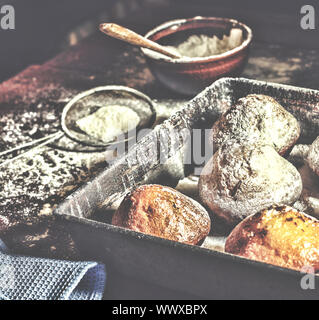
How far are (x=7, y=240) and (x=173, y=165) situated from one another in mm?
440

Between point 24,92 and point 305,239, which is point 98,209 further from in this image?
point 24,92

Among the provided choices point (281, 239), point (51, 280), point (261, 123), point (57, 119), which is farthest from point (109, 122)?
point (281, 239)

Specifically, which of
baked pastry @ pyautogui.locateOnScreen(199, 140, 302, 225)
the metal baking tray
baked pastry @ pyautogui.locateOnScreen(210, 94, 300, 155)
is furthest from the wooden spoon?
baked pastry @ pyautogui.locateOnScreen(199, 140, 302, 225)

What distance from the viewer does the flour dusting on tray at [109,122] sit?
136cm

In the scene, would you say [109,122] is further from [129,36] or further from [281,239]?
[281,239]

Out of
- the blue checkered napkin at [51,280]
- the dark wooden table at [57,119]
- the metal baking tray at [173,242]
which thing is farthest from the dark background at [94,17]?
the blue checkered napkin at [51,280]

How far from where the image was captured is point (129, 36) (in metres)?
1.37

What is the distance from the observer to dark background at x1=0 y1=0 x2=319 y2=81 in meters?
2.01

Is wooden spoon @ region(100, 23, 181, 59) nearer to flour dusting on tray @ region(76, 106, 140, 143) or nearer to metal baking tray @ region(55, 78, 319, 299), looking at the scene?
flour dusting on tray @ region(76, 106, 140, 143)

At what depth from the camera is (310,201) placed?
3.37 feet

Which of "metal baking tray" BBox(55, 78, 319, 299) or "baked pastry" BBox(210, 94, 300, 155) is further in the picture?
"baked pastry" BBox(210, 94, 300, 155)

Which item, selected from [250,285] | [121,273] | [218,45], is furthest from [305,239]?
[218,45]

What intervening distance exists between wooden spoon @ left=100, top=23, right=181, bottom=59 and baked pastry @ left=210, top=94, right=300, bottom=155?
1.42ft

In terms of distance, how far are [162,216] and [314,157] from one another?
15.8 inches
